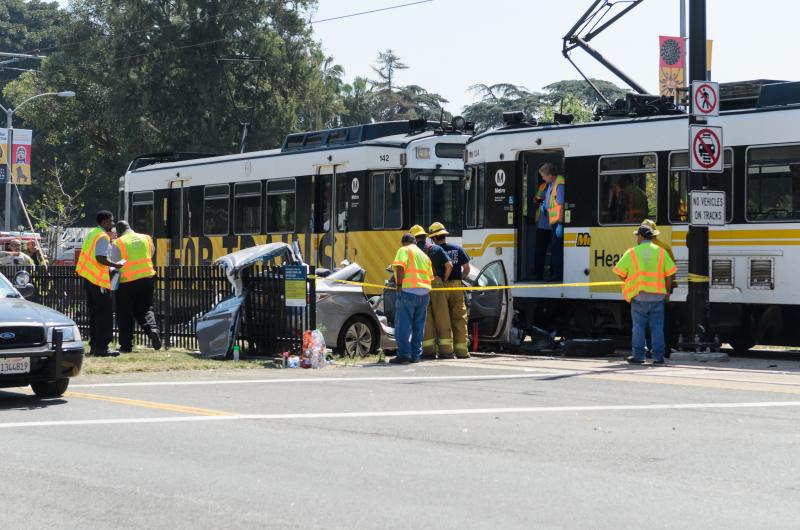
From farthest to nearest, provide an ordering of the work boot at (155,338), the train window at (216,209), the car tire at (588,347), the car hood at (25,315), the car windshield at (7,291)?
the train window at (216,209) → the work boot at (155,338) → the car tire at (588,347) → the car windshield at (7,291) → the car hood at (25,315)

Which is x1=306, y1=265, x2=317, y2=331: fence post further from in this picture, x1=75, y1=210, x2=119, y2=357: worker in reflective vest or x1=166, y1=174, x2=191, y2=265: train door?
x1=166, y1=174, x2=191, y2=265: train door

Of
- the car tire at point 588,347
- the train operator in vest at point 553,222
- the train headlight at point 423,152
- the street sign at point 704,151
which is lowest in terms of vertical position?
the car tire at point 588,347

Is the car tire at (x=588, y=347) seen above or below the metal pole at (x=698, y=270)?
below

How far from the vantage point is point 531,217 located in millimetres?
19859

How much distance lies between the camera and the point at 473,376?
14852mm

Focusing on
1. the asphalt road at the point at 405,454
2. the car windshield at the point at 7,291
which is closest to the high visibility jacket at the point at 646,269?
the asphalt road at the point at 405,454

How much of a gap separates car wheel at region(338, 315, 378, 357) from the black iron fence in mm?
887

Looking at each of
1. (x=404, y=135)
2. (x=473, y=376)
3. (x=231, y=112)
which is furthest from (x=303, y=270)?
(x=231, y=112)

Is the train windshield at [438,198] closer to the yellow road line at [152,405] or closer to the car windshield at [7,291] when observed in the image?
the car windshield at [7,291]

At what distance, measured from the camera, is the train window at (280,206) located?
2487 centimetres

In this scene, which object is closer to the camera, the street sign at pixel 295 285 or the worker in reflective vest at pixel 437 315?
the street sign at pixel 295 285

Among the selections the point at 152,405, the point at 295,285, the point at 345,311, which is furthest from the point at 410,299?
the point at 152,405

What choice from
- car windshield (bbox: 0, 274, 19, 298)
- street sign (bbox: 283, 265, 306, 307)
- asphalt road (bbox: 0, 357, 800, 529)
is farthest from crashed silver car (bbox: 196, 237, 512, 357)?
car windshield (bbox: 0, 274, 19, 298)

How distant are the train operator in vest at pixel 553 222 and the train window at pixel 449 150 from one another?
3795 mm
